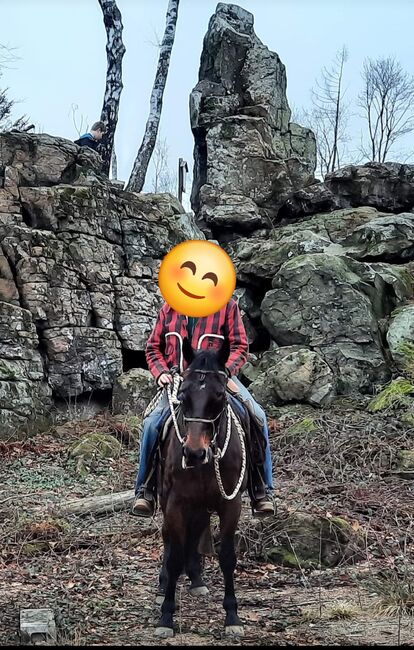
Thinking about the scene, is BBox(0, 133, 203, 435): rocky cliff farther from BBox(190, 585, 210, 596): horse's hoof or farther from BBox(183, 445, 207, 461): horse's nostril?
BBox(183, 445, 207, 461): horse's nostril

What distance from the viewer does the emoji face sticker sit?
5.56 meters

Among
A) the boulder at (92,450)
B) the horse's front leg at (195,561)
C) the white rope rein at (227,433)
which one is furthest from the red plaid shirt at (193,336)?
the boulder at (92,450)

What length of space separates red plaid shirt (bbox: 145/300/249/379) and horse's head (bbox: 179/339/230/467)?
0.78 metres

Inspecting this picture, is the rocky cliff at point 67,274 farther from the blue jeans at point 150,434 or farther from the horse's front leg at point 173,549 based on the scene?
the horse's front leg at point 173,549

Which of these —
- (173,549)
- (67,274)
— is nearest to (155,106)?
(67,274)

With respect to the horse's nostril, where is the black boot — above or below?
below

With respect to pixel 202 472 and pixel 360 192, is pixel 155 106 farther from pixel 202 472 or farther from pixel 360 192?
pixel 202 472

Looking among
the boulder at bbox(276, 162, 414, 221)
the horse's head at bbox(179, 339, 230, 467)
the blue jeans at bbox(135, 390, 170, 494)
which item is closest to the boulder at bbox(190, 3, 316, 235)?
the boulder at bbox(276, 162, 414, 221)

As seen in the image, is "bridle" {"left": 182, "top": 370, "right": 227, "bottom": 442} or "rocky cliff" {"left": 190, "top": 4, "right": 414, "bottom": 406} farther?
"rocky cliff" {"left": 190, "top": 4, "right": 414, "bottom": 406}

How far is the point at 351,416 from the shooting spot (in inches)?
491

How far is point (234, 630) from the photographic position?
5.39 m

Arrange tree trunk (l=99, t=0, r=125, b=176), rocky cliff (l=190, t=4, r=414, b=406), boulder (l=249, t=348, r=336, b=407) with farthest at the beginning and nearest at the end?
tree trunk (l=99, t=0, r=125, b=176)
rocky cliff (l=190, t=4, r=414, b=406)
boulder (l=249, t=348, r=336, b=407)

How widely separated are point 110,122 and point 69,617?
14.6 meters

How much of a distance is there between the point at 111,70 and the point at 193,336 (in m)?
13.9
